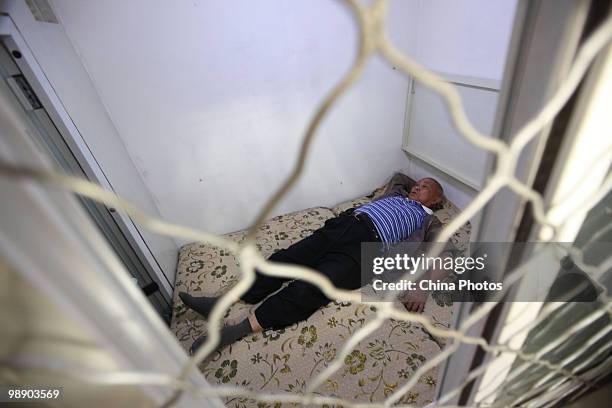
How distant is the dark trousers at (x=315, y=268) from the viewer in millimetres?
977

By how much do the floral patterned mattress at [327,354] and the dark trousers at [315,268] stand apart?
0.05 metres

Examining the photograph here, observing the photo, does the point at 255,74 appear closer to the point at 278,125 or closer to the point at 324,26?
the point at 278,125

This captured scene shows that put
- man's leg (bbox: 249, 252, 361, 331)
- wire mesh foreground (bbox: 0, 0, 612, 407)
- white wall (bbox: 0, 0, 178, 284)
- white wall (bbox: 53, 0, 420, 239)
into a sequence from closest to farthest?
wire mesh foreground (bbox: 0, 0, 612, 407) < white wall (bbox: 0, 0, 178, 284) < man's leg (bbox: 249, 252, 361, 331) < white wall (bbox: 53, 0, 420, 239)

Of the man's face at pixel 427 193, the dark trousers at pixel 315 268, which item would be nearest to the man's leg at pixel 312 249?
the dark trousers at pixel 315 268

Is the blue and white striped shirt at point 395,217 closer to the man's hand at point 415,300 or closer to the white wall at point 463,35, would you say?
the man's hand at point 415,300

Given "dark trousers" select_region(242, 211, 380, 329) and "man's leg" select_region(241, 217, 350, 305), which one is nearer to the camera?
"dark trousers" select_region(242, 211, 380, 329)

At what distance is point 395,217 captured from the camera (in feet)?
4.30

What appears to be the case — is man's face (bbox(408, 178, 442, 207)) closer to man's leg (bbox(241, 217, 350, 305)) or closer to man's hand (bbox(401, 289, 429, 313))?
man's leg (bbox(241, 217, 350, 305))

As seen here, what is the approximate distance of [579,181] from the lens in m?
0.25

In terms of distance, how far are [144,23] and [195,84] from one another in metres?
0.28

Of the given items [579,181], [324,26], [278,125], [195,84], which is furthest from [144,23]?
[579,181]

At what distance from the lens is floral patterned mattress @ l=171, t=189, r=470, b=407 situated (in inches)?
31.5

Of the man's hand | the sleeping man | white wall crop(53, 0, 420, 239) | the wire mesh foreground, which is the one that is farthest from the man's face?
the wire mesh foreground

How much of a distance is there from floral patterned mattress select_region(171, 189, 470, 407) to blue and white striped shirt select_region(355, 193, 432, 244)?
0.34m
